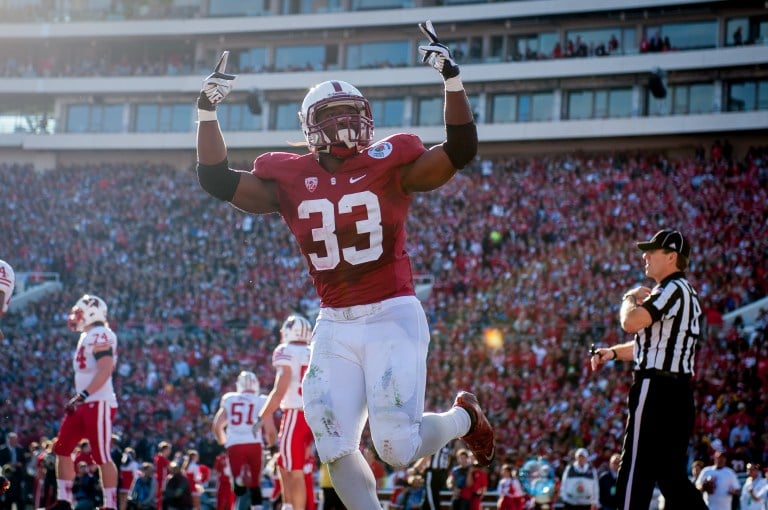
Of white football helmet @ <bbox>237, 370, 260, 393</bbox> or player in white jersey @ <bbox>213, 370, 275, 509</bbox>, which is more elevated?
white football helmet @ <bbox>237, 370, 260, 393</bbox>

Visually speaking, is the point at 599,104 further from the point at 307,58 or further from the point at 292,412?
the point at 292,412

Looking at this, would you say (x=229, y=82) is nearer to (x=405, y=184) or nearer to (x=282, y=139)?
(x=405, y=184)

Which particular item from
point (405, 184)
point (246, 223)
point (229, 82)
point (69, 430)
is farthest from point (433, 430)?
point (246, 223)

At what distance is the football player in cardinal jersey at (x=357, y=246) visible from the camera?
5.64 m

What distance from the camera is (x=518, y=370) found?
78.4 feet

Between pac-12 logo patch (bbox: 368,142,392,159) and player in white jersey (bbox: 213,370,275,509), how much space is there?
722 cm

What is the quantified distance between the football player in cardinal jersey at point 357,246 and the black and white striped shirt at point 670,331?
1721 millimetres

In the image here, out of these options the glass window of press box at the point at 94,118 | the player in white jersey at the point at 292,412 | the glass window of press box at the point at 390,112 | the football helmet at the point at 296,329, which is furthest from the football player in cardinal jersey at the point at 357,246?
the glass window of press box at the point at 94,118

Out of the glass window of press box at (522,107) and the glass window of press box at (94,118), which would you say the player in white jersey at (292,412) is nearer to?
the glass window of press box at (522,107)

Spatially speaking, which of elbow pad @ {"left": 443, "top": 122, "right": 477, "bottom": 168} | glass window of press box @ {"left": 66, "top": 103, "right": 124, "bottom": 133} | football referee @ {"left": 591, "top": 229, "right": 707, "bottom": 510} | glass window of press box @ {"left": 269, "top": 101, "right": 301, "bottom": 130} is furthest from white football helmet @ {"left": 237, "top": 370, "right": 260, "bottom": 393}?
glass window of press box @ {"left": 66, "top": 103, "right": 124, "bottom": 133}

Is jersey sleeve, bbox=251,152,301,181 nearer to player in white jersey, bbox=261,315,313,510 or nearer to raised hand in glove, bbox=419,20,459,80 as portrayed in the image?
raised hand in glove, bbox=419,20,459,80

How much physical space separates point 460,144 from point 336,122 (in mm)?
699

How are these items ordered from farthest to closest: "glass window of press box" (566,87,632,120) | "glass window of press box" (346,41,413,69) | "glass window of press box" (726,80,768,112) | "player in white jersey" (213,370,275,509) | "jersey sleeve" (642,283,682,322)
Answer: "glass window of press box" (346,41,413,69)
"glass window of press box" (566,87,632,120)
"glass window of press box" (726,80,768,112)
"player in white jersey" (213,370,275,509)
"jersey sleeve" (642,283,682,322)

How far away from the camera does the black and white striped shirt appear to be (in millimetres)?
6961
